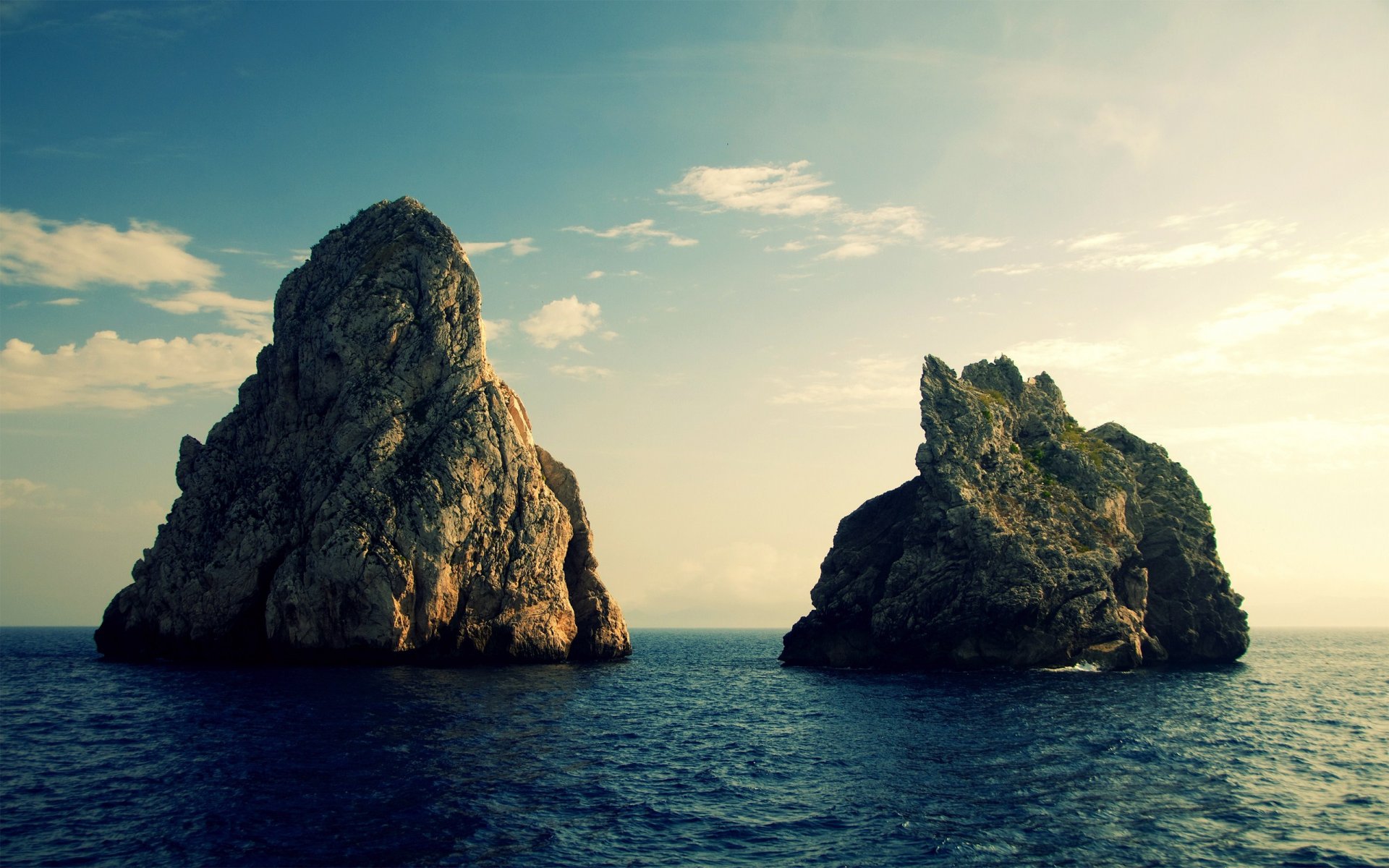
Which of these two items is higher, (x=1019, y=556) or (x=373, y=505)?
(x=373, y=505)

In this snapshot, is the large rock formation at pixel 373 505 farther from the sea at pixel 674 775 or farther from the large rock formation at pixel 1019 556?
the large rock formation at pixel 1019 556

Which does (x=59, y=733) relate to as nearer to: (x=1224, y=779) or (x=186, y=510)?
(x=186, y=510)

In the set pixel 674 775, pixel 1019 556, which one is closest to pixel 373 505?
pixel 674 775

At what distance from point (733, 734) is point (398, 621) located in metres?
33.6

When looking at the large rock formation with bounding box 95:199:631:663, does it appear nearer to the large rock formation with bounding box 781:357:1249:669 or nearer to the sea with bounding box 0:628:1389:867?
the sea with bounding box 0:628:1389:867

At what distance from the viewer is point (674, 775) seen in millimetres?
33375

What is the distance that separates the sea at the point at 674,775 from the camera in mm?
23844

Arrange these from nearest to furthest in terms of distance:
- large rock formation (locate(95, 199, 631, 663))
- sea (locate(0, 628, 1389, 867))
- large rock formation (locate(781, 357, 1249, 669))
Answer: sea (locate(0, 628, 1389, 867)) → large rock formation (locate(95, 199, 631, 663)) → large rock formation (locate(781, 357, 1249, 669))

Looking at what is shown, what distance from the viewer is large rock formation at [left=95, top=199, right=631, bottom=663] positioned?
216ft

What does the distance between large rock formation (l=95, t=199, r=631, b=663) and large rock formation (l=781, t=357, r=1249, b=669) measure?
26659 millimetres

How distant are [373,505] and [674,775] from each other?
4269 centimetres

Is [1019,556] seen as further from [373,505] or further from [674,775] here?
[373,505]

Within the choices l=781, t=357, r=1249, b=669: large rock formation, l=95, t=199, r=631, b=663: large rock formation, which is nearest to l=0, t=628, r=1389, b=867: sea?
l=95, t=199, r=631, b=663: large rock formation

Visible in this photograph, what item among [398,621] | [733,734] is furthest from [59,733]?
[733,734]
